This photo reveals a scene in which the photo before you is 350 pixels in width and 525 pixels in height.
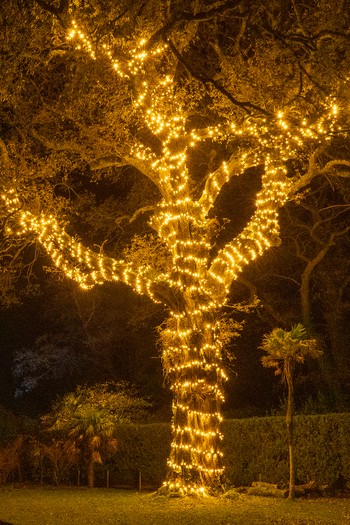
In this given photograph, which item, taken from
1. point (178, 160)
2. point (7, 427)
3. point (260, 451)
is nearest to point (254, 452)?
point (260, 451)

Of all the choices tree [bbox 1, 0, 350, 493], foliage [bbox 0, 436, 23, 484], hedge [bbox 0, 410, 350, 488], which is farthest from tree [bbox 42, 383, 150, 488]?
tree [bbox 1, 0, 350, 493]

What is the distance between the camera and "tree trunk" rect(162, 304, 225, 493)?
14.7 m

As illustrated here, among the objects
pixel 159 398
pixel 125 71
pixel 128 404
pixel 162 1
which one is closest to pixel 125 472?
pixel 128 404

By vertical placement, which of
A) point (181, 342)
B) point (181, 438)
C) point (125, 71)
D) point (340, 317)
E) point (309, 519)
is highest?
point (125, 71)

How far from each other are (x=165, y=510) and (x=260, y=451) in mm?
4998

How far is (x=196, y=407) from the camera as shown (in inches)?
586

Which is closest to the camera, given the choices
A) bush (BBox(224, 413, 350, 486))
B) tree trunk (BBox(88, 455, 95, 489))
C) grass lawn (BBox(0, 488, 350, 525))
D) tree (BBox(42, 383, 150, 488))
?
grass lawn (BBox(0, 488, 350, 525))

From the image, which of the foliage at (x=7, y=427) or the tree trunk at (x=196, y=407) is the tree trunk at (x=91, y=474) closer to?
the foliage at (x=7, y=427)

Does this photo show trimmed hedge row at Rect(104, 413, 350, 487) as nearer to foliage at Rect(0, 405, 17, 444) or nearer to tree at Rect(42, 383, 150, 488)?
tree at Rect(42, 383, 150, 488)

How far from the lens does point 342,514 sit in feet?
42.2

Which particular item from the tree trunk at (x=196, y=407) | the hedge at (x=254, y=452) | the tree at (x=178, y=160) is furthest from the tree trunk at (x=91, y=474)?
the tree at (x=178, y=160)

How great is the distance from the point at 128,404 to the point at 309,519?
1145 centimetres

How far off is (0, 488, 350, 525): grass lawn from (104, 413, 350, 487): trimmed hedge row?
141 centimetres

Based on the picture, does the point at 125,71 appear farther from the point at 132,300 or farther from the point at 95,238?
the point at 132,300
